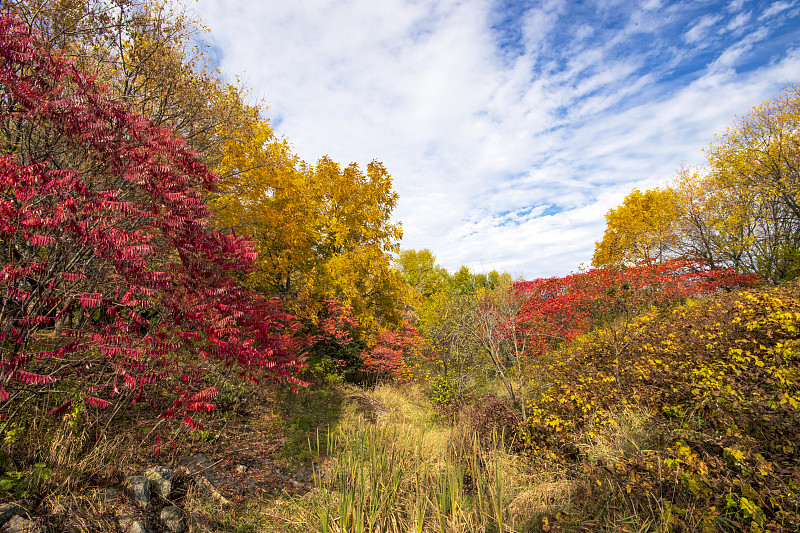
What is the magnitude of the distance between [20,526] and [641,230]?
24644 millimetres

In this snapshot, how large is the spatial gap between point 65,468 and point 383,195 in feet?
35.5

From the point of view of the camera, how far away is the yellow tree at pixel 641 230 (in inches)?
675

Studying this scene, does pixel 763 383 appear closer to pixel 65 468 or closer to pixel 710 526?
pixel 710 526

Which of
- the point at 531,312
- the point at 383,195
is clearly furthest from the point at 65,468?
the point at 531,312

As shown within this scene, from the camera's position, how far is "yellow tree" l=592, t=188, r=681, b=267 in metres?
17.1

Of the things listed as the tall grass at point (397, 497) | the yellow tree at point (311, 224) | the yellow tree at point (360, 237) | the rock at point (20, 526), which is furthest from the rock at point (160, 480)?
the yellow tree at point (360, 237)

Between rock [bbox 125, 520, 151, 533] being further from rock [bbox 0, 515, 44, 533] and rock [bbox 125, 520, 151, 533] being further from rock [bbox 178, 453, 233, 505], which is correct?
rock [bbox 178, 453, 233, 505]

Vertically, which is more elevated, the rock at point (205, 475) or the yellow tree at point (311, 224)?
the yellow tree at point (311, 224)

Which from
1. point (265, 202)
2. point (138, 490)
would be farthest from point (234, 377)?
point (265, 202)

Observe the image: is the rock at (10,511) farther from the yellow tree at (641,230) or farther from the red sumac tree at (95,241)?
the yellow tree at (641,230)

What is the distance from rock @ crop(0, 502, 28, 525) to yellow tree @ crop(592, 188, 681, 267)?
64.1 feet

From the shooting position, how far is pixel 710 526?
2617 millimetres

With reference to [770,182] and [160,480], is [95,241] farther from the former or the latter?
[770,182]

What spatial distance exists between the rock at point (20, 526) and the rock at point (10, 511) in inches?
1.6
